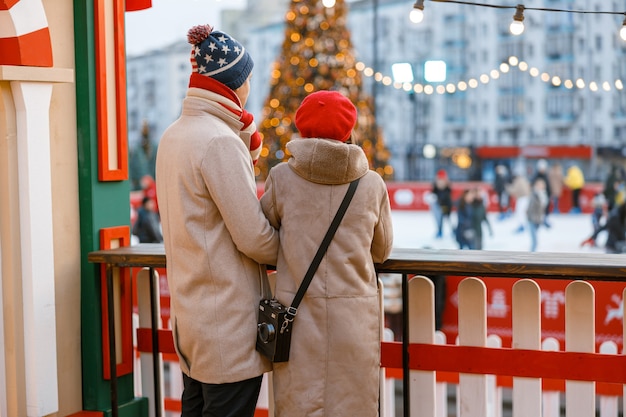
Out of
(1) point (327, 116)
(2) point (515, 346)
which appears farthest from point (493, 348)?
(1) point (327, 116)

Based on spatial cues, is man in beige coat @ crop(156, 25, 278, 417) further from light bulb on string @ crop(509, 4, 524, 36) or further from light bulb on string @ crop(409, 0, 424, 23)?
light bulb on string @ crop(509, 4, 524, 36)

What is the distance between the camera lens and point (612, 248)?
12938mm

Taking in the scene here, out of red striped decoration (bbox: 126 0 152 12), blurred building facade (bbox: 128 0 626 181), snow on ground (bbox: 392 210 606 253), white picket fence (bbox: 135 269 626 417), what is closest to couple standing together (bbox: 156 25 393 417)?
white picket fence (bbox: 135 269 626 417)

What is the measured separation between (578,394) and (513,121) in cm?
2584

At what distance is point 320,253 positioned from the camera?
8.59ft

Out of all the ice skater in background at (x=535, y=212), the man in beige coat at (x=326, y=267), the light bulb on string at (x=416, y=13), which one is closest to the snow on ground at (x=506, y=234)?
the ice skater in background at (x=535, y=212)

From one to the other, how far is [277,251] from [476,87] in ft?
81.0

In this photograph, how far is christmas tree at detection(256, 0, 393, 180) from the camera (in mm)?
11094

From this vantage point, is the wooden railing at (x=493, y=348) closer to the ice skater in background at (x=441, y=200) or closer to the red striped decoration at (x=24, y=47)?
the red striped decoration at (x=24, y=47)

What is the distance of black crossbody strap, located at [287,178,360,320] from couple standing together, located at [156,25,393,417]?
18mm

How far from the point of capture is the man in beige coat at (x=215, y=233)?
2.59 meters

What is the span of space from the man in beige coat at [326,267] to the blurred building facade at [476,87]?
2343 centimetres

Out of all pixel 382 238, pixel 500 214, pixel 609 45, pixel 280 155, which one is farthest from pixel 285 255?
pixel 609 45

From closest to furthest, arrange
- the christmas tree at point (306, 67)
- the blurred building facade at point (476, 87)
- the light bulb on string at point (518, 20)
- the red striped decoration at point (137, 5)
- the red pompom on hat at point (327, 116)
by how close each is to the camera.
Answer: the red pompom on hat at point (327, 116), the red striped decoration at point (137, 5), the light bulb on string at point (518, 20), the christmas tree at point (306, 67), the blurred building facade at point (476, 87)
